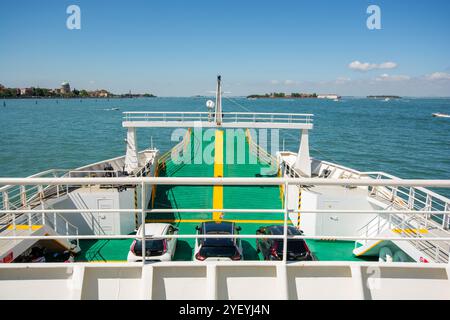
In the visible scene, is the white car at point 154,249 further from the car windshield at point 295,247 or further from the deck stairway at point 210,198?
the car windshield at point 295,247

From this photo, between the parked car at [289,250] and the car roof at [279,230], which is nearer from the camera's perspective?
the parked car at [289,250]

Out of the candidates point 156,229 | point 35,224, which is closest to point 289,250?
point 156,229

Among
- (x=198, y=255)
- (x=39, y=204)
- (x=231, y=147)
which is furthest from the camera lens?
(x=231, y=147)

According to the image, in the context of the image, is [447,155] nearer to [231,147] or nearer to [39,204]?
[231,147]

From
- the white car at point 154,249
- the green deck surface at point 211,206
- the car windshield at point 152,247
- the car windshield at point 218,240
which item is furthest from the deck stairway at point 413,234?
the car windshield at point 152,247

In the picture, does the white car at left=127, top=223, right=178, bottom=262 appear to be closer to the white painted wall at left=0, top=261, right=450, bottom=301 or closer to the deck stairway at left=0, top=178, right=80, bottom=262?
the deck stairway at left=0, top=178, right=80, bottom=262

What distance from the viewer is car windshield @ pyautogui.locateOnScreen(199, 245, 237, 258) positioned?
845cm

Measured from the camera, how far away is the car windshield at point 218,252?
8453 mm

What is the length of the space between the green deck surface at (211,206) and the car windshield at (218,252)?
1786 mm

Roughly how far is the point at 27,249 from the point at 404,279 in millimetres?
9356

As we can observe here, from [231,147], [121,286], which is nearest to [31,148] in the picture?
[231,147]

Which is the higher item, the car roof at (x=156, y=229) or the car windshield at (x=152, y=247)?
the car roof at (x=156, y=229)

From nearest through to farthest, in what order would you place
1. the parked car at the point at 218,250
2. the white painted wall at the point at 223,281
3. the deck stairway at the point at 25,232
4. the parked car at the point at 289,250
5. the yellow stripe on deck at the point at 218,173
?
the white painted wall at the point at 223,281 < the deck stairway at the point at 25,232 < the parked car at the point at 218,250 < the parked car at the point at 289,250 < the yellow stripe on deck at the point at 218,173
